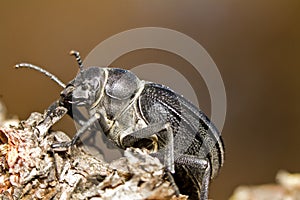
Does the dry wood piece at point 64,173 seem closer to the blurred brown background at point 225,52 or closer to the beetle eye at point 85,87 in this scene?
the beetle eye at point 85,87

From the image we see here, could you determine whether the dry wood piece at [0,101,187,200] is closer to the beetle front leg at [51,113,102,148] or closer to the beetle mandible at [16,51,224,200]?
the beetle front leg at [51,113,102,148]

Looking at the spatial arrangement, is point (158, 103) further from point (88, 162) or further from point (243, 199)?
point (243, 199)

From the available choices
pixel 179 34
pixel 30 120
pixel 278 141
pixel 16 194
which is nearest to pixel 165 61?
pixel 179 34

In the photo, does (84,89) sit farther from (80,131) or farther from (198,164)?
(198,164)

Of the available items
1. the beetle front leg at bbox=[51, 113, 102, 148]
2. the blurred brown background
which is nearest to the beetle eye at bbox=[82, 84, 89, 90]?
the beetle front leg at bbox=[51, 113, 102, 148]

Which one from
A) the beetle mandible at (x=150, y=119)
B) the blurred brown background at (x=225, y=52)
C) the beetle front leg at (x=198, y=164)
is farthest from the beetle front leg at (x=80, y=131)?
the blurred brown background at (x=225, y=52)
